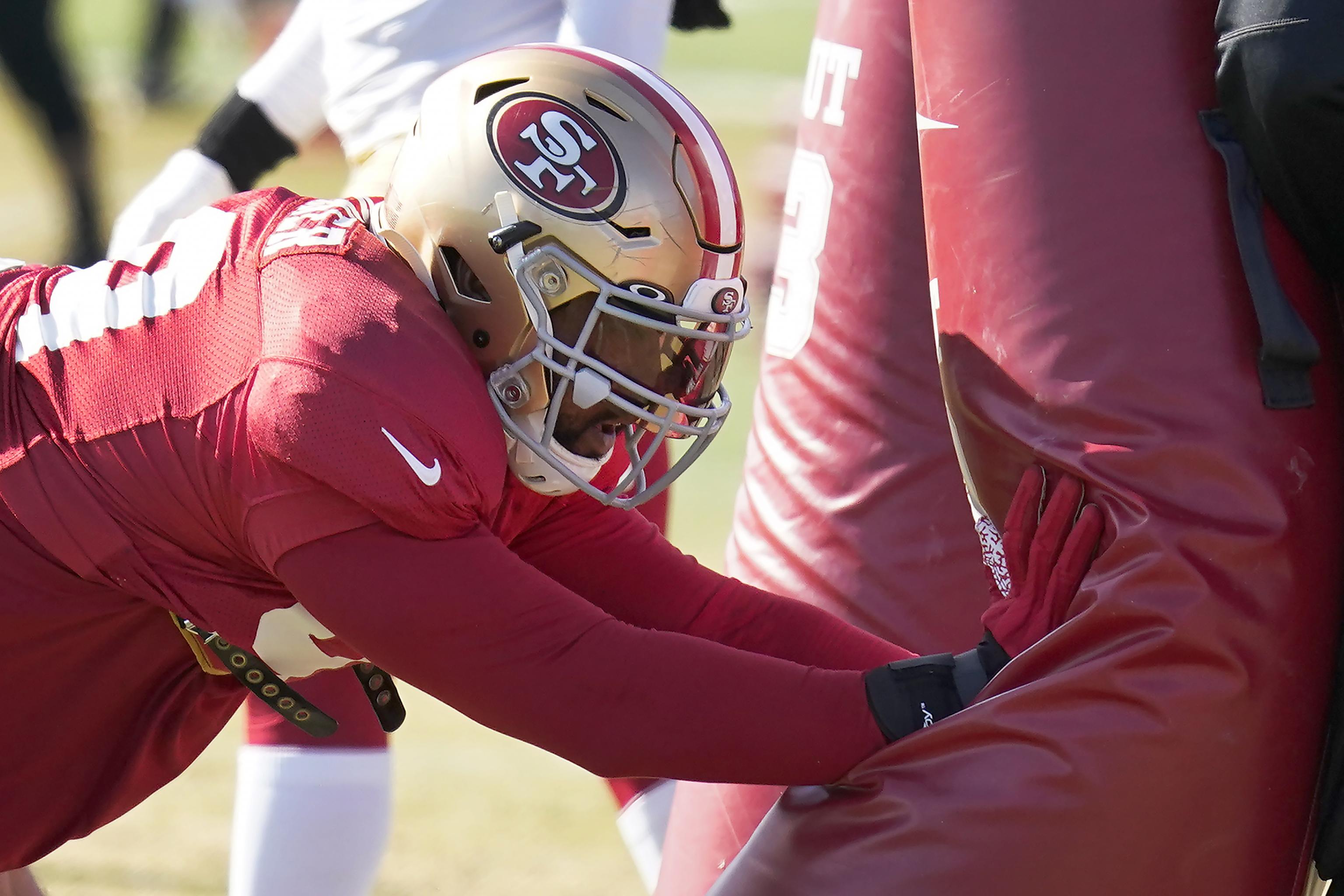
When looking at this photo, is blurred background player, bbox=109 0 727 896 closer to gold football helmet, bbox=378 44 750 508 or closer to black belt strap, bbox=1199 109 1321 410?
gold football helmet, bbox=378 44 750 508

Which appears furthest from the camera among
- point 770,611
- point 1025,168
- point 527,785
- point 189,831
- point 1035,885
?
point 527,785

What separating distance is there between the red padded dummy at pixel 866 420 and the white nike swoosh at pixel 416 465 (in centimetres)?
72

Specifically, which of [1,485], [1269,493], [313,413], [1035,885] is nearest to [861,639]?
[1035,885]

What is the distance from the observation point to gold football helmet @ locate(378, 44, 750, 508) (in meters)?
1.45

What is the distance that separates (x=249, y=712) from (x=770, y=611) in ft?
2.59

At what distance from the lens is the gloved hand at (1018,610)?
1.45 m

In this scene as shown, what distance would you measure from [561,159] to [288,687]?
0.57 metres

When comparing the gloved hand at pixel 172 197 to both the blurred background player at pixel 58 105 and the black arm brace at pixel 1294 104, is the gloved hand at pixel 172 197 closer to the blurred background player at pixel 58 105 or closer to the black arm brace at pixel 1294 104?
the black arm brace at pixel 1294 104

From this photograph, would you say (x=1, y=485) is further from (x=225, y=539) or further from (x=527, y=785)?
(x=527, y=785)

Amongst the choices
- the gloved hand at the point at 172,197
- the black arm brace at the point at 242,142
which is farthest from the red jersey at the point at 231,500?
the black arm brace at the point at 242,142

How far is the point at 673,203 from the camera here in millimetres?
1466

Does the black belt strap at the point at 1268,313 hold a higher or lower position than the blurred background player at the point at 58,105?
higher

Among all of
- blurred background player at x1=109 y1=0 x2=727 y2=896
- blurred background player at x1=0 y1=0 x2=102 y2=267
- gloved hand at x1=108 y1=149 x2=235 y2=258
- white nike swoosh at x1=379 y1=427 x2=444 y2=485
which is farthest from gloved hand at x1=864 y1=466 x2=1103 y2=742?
blurred background player at x1=0 y1=0 x2=102 y2=267

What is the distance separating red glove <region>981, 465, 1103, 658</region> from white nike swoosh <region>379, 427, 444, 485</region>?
553 mm
